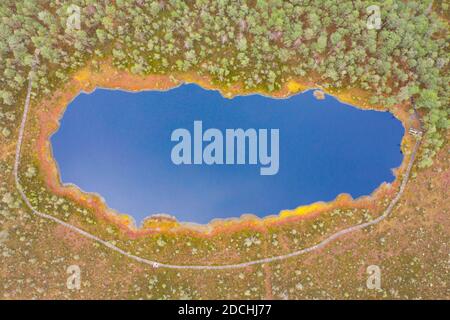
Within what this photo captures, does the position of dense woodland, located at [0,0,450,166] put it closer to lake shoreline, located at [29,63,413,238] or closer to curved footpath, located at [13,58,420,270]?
lake shoreline, located at [29,63,413,238]

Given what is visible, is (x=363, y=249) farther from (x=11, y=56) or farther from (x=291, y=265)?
(x=11, y=56)

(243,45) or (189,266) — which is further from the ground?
(243,45)

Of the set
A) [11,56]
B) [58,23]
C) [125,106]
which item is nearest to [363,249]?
[125,106]

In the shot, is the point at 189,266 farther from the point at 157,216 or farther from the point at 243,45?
the point at 243,45

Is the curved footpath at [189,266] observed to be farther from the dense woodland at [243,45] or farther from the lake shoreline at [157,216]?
the dense woodland at [243,45]

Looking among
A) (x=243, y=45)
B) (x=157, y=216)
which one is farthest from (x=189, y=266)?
(x=243, y=45)
